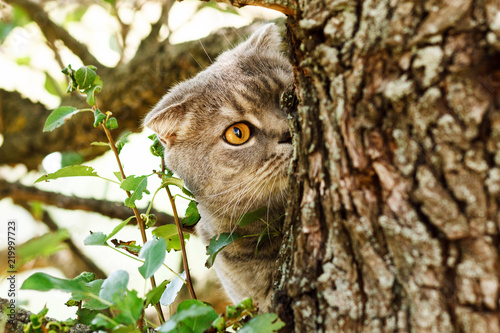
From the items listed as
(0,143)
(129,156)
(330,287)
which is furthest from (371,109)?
(0,143)

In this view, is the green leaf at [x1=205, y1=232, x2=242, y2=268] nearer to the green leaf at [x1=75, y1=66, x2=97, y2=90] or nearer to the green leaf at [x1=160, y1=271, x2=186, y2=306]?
the green leaf at [x1=160, y1=271, x2=186, y2=306]

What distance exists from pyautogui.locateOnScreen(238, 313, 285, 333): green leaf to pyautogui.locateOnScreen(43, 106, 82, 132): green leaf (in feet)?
2.65

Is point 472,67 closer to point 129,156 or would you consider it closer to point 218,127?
point 218,127

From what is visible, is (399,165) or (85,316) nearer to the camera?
(399,165)

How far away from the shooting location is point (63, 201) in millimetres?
2910

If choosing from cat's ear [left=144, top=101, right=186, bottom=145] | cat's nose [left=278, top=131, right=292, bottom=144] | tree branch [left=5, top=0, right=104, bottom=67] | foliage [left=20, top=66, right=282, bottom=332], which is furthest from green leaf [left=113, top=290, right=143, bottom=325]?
tree branch [left=5, top=0, right=104, bottom=67]

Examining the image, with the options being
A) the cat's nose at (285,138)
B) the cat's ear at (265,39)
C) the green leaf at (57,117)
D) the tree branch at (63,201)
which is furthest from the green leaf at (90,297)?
the tree branch at (63,201)

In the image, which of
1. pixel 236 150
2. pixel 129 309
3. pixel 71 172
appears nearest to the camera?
pixel 129 309

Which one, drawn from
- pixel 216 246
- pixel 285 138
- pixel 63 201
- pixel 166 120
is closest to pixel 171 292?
pixel 216 246

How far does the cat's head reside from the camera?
67.1 inches

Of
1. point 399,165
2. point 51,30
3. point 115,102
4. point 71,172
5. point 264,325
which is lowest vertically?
point 264,325

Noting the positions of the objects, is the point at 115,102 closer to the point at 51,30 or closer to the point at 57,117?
the point at 51,30

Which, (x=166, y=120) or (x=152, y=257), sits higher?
(x=166, y=120)

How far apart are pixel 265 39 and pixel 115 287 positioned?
1.58 m
